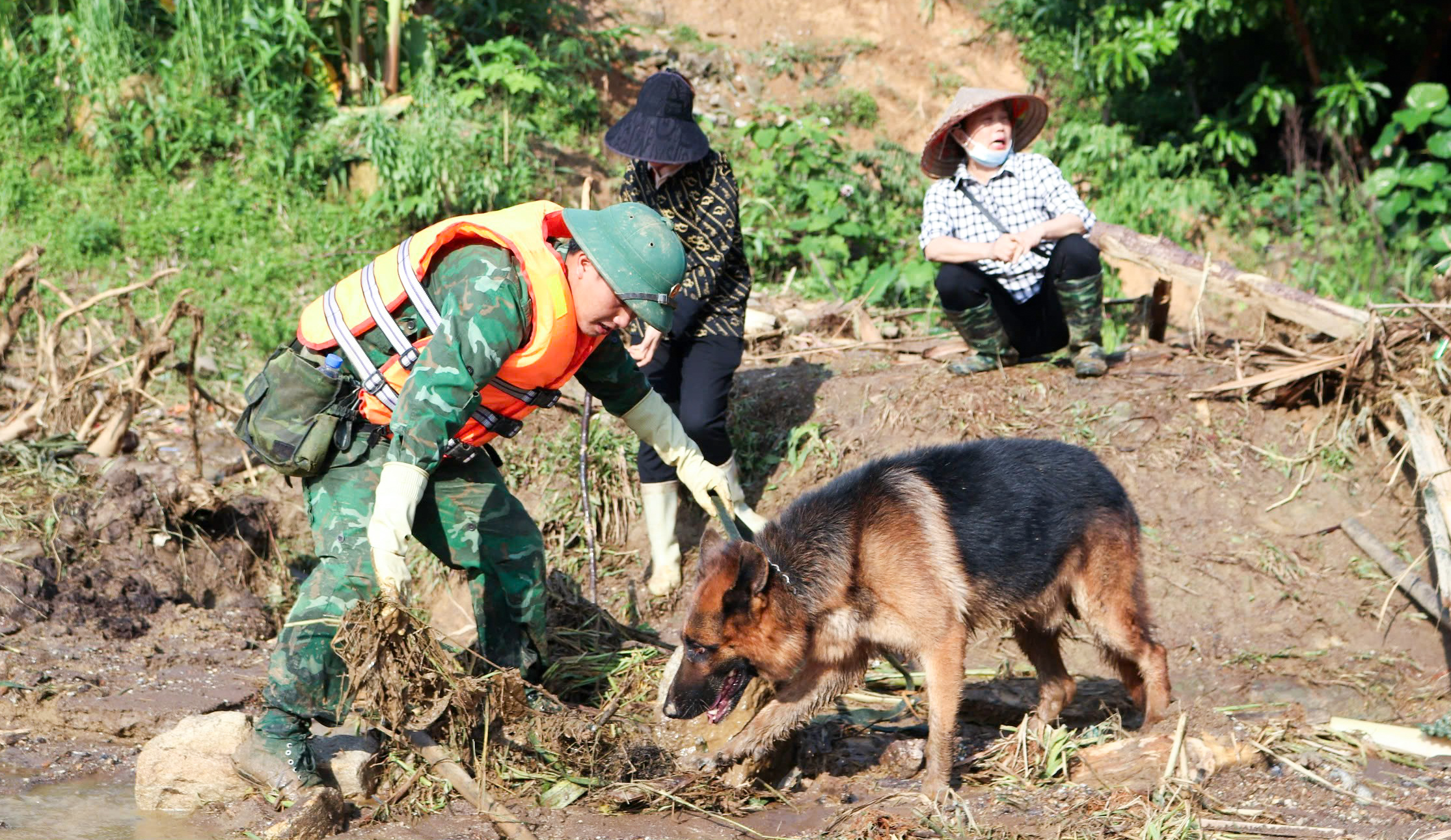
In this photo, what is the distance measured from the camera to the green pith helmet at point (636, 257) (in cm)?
395

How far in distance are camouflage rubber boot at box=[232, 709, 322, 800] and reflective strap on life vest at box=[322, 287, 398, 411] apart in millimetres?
1130

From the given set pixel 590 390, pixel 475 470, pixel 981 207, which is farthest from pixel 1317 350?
pixel 475 470

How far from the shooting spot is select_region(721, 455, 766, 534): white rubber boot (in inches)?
207

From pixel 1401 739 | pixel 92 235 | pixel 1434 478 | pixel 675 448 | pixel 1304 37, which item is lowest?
pixel 1401 739

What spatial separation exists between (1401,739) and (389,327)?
Result: 4.42 meters

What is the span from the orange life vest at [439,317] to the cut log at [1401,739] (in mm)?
3564

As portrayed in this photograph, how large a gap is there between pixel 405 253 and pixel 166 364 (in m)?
4.90

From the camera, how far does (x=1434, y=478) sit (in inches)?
235

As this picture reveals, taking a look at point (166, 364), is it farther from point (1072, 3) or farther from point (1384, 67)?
point (1384, 67)

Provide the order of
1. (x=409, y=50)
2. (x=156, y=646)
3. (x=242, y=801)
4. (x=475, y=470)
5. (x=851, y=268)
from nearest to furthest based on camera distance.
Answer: (x=242, y=801) < (x=475, y=470) < (x=156, y=646) < (x=851, y=268) < (x=409, y=50)

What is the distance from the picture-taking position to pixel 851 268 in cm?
950

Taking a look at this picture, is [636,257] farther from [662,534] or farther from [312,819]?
[662,534]

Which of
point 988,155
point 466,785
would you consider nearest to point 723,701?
point 466,785

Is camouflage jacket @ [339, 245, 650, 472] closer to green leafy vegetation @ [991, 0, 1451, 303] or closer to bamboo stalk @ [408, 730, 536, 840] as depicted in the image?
bamboo stalk @ [408, 730, 536, 840]
